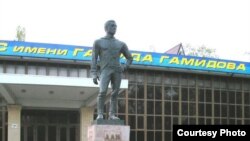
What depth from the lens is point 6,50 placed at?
2739 centimetres

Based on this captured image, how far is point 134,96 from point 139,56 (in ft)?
8.39

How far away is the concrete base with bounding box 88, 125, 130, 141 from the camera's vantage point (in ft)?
37.8

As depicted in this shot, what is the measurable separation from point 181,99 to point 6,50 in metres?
11.1

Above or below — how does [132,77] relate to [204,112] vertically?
above

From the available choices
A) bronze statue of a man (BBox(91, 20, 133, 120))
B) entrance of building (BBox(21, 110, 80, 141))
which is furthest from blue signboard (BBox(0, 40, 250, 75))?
bronze statue of a man (BBox(91, 20, 133, 120))

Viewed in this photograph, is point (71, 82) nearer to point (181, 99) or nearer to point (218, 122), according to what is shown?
point (181, 99)

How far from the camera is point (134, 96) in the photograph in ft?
101

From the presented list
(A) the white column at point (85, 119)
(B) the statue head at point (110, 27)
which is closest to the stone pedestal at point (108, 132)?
(B) the statue head at point (110, 27)

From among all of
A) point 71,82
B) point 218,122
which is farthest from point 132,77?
point 71,82

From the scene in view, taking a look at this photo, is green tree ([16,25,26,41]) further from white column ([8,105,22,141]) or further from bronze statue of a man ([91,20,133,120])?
bronze statue of a man ([91,20,133,120])

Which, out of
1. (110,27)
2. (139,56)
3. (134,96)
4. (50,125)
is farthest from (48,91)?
(110,27)

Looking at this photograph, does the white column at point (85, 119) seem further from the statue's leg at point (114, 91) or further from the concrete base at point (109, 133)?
the concrete base at point (109, 133)

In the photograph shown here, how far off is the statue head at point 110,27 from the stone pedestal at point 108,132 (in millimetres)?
2030

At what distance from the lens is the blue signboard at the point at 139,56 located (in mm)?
27500
